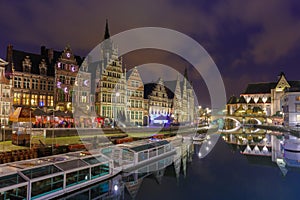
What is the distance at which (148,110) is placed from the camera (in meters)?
53.9

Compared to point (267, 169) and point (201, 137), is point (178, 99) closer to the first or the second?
point (201, 137)

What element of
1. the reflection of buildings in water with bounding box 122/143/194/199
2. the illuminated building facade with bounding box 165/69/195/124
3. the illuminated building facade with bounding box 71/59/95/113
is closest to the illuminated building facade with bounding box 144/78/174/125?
the illuminated building facade with bounding box 165/69/195/124

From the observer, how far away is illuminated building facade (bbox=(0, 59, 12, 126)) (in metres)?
30.4

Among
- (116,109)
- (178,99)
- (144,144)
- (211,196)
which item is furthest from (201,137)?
(178,99)

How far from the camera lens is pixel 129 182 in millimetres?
13703

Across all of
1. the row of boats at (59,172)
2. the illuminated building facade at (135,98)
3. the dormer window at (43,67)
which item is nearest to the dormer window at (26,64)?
the dormer window at (43,67)

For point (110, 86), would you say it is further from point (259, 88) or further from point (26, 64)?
point (259, 88)

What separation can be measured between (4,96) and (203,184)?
94.1 ft

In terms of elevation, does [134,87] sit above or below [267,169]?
above

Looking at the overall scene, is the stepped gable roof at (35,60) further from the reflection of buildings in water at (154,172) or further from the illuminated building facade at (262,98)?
the illuminated building facade at (262,98)

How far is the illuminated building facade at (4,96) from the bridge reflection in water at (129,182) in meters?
22.8

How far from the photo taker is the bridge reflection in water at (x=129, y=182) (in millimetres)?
11578

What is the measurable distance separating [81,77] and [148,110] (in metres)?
19.5

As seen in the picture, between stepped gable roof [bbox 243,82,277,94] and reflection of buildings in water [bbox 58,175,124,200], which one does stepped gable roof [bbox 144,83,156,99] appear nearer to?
reflection of buildings in water [bbox 58,175,124,200]
